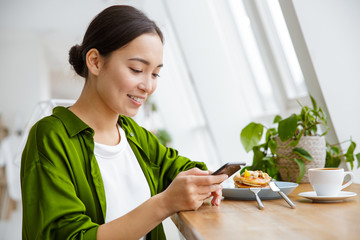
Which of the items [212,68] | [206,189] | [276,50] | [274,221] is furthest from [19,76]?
[274,221]

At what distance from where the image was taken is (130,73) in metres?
1.20

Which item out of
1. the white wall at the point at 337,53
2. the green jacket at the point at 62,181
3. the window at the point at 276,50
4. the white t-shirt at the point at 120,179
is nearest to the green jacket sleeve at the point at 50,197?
the green jacket at the point at 62,181

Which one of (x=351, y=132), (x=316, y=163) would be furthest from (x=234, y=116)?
(x=316, y=163)

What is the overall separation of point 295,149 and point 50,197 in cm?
108

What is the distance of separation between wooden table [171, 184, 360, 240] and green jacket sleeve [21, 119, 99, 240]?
0.85 ft

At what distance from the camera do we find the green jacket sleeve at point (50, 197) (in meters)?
0.93

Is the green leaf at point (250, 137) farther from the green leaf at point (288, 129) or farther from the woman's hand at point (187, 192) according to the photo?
the woman's hand at point (187, 192)

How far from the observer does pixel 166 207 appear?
100cm

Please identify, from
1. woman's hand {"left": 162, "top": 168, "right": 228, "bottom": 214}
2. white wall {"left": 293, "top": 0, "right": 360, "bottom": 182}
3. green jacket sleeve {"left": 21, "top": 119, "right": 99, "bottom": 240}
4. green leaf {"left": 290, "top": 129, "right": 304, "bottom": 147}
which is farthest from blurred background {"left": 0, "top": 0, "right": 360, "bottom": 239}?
woman's hand {"left": 162, "top": 168, "right": 228, "bottom": 214}

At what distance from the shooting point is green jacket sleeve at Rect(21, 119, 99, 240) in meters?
0.93

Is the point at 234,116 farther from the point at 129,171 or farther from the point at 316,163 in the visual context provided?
the point at 129,171

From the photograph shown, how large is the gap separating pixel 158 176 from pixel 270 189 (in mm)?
462

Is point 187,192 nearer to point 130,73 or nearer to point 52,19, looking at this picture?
point 130,73

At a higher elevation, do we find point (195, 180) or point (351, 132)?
point (195, 180)
